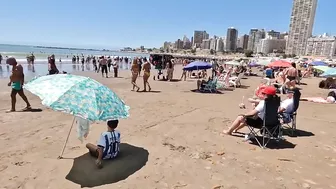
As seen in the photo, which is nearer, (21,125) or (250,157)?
(250,157)

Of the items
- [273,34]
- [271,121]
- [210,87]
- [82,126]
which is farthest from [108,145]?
[273,34]

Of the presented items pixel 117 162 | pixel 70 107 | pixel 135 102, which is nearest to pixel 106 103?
pixel 70 107

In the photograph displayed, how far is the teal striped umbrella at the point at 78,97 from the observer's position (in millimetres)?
3387

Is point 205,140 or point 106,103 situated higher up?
point 106,103

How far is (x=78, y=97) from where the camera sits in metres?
3.51

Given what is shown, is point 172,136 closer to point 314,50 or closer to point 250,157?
point 250,157

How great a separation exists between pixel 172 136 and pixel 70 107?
2.71m

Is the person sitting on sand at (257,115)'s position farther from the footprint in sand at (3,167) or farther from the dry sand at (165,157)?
the footprint in sand at (3,167)

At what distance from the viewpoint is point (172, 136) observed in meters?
5.63

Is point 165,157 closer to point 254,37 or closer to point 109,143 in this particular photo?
point 109,143

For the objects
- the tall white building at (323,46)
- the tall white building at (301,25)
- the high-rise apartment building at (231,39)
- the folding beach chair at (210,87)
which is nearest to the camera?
the folding beach chair at (210,87)

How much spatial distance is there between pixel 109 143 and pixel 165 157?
1018 mm

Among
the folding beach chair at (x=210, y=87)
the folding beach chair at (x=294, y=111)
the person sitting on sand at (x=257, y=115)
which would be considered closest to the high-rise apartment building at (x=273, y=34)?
the folding beach chair at (x=210, y=87)

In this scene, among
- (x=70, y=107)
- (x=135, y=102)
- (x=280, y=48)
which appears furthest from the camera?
(x=280, y=48)
